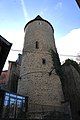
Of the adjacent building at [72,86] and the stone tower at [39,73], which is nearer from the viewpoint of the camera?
the stone tower at [39,73]

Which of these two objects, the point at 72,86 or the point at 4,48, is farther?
the point at 72,86

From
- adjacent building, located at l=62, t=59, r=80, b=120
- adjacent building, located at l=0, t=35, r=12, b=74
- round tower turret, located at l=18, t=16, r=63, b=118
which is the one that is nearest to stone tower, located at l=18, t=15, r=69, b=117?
round tower turret, located at l=18, t=16, r=63, b=118

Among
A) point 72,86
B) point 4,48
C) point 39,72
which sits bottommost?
point 4,48

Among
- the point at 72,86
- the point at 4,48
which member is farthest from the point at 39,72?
the point at 4,48

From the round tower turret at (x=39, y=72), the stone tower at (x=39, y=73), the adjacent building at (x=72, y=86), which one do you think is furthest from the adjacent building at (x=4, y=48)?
the adjacent building at (x=72, y=86)

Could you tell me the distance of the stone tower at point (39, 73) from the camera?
16453mm

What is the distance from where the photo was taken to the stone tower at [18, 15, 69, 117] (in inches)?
648

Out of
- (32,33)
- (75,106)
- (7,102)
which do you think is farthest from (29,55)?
(75,106)

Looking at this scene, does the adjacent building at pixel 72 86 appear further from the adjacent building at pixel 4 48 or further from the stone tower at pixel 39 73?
the adjacent building at pixel 4 48

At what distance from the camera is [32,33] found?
70.7 ft

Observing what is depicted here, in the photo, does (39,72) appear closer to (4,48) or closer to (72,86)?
(72,86)

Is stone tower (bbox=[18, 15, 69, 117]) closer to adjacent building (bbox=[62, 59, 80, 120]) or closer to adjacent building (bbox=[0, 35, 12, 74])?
adjacent building (bbox=[62, 59, 80, 120])

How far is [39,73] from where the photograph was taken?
59.2 feet

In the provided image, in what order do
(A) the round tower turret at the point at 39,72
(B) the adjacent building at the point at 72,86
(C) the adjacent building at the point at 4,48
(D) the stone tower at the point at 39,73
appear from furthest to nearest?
(B) the adjacent building at the point at 72,86, (A) the round tower turret at the point at 39,72, (D) the stone tower at the point at 39,73, (C) the adjacent building at the point at 4,48
